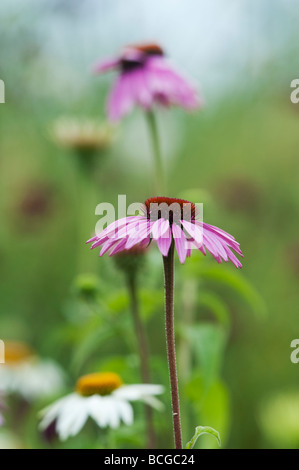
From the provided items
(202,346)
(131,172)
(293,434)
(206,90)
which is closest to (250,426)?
(293,434)

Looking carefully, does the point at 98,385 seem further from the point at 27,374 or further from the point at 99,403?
the point at 27,374

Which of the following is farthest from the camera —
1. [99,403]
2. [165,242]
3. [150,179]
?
[150,179]

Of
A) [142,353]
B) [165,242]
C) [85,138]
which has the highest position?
[85,138]

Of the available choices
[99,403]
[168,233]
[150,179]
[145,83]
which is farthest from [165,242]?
[150,179]

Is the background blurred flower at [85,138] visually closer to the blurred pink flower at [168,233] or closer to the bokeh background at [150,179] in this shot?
the bokeh background at [150,179]

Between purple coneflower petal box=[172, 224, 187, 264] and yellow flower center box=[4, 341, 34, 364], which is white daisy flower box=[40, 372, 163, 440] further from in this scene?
yellow flower center box=[4, 341, 34, 364]

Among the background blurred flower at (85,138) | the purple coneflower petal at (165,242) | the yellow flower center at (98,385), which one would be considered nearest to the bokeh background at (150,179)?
the background blurred flower at (85,138)

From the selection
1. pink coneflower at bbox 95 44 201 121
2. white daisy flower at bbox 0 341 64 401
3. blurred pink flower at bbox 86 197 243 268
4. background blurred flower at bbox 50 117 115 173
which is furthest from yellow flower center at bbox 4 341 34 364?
blurred pink flower at bbox 86 197 243 268
